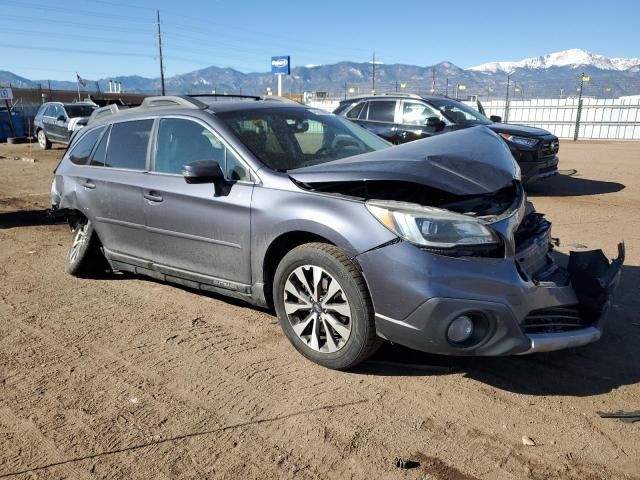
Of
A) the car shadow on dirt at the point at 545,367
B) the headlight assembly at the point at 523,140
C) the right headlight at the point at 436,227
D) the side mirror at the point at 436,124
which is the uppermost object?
the side mirror at the point at 436,124

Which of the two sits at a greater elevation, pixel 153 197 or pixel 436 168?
pixel 436 168

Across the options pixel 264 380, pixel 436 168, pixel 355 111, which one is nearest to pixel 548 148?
pixel 355 111

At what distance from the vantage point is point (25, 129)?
28.1 meters

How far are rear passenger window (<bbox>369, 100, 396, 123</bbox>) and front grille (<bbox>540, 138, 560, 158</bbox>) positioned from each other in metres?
2.85

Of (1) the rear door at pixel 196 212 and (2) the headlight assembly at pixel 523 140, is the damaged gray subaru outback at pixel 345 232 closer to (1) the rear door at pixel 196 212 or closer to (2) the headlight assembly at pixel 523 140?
(1) the rear door at pixel 196 212

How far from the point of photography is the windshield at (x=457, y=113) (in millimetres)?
10164

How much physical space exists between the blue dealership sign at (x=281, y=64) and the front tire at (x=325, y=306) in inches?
1546

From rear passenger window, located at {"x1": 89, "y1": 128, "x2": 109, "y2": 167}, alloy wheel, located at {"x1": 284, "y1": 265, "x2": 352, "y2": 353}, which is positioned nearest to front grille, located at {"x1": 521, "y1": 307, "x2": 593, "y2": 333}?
alloy wheel, located at {"x1": 284, "y1": 265, "x2": 352, "y2": 353}

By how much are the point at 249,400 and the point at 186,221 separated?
158 centimetres

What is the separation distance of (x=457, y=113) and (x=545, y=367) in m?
7.75

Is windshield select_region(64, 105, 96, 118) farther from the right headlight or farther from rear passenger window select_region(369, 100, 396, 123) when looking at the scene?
the right headlight

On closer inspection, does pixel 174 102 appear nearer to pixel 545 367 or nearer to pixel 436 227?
pixel 436 227

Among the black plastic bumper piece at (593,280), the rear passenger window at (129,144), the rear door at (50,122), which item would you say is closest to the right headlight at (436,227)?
the black plastic bumper piece at (593,280)

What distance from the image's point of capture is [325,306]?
336 centimetres
